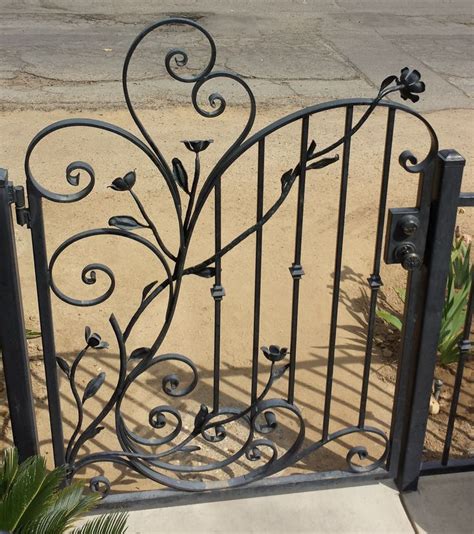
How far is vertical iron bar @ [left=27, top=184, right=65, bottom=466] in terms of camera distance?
78.6 inches

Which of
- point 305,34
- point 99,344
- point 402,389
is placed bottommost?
point 305,34

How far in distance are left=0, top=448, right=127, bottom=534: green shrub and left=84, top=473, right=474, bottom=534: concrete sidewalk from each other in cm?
40

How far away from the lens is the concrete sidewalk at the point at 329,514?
7.97 feet

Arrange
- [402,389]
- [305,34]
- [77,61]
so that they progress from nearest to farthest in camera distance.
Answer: [402,389]
[77,61]
[305,34]

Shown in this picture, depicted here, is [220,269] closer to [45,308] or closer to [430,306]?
[45,308]

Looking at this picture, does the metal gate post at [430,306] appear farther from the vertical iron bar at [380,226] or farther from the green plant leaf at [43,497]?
the green plant leaf at [43,497]

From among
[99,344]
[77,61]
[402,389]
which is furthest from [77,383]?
[77,61]

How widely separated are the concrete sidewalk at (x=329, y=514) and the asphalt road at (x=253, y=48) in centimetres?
491

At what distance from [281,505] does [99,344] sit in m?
0.83

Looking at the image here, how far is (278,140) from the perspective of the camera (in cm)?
596

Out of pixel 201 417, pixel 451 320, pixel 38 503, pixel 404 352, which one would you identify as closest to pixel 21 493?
pixel 38 503

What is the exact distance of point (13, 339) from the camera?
2143 mm

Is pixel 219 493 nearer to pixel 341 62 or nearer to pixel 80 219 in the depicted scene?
pixel 80 219

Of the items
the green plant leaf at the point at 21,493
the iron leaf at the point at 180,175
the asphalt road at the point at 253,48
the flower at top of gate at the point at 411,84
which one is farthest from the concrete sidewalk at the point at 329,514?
the asphalt road at the point at 253,48
